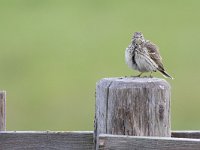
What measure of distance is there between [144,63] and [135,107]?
3608 millimetres

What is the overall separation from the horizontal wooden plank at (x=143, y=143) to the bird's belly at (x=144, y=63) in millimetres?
3381

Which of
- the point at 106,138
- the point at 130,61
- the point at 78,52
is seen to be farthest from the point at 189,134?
the point at 78,52

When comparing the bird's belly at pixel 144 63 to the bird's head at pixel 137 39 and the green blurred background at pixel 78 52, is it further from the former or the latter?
the green blurred background at pixel 78 52

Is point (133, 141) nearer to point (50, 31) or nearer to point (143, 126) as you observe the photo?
point (143, 126)

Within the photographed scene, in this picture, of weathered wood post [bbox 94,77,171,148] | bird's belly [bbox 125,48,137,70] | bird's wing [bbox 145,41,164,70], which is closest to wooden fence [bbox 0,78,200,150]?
weathered wood post [bbox 94,77,171,148]

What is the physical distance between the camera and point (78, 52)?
2725cm

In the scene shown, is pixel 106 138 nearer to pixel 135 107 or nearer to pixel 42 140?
pixel 135 107

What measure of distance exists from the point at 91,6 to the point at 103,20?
6.23 feet

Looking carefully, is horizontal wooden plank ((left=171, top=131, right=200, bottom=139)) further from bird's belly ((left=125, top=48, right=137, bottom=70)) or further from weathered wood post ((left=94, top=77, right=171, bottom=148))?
bird's belly ((left=125, top=48, right=137, bottom=70))

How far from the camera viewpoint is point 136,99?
5.41 metres

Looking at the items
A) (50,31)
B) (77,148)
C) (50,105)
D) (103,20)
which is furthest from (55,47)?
(77,148)

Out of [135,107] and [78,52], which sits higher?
[78,52]

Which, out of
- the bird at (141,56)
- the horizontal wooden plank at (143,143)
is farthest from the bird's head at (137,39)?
the horizontal wooden plank at (143,143)

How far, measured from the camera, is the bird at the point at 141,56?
8656 mm
